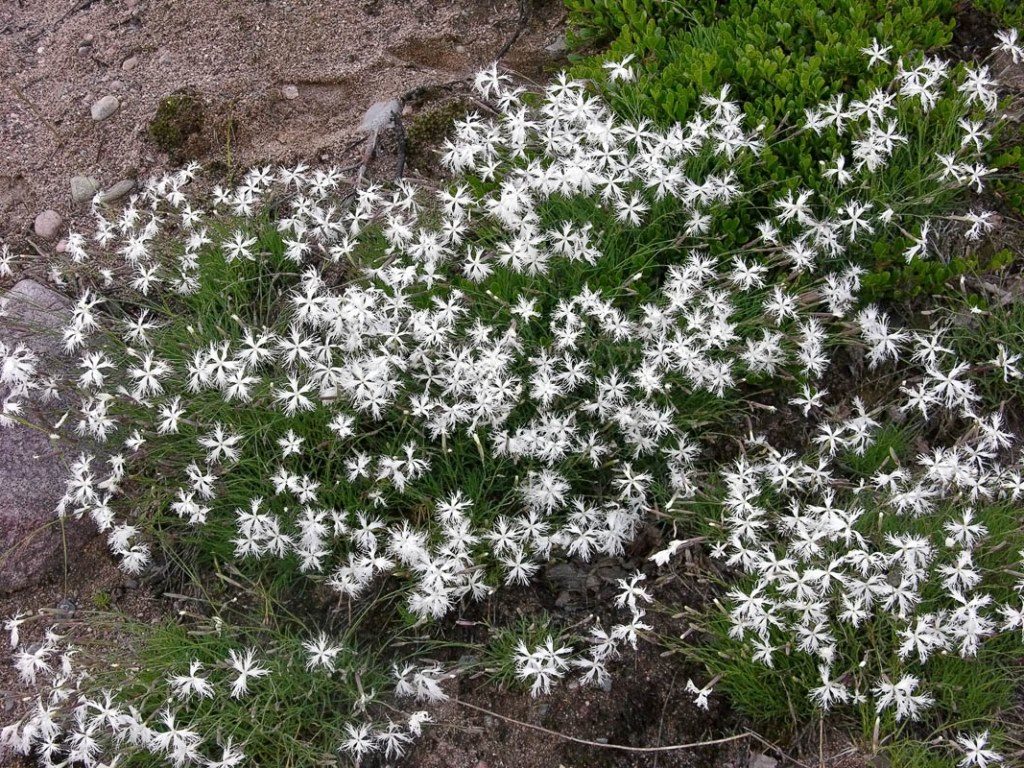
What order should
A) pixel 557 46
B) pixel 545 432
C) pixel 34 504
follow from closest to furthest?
pixel 545 432, pixel 34 504, pixel 557 46

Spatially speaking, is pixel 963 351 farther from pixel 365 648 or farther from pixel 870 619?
pixel 365 648

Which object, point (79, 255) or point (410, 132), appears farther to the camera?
point (410, 132)

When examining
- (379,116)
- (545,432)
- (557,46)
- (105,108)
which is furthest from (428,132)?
(545,432)

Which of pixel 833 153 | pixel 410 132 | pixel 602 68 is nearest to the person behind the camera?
pixel 833 153

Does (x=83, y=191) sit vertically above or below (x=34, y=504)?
above

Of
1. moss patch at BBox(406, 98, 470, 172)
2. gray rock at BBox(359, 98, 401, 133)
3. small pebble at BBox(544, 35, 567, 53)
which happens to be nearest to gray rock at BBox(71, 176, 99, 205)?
gray rock at BBox(359, 98, 401, 133)

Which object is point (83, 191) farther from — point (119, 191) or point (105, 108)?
point (105, 108)

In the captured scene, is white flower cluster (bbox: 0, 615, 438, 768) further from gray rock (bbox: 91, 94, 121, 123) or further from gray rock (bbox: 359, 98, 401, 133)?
gray rock (bbox: 91, 94, 121, 123)

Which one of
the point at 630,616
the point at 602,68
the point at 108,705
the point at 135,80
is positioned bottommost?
the point at 630,616

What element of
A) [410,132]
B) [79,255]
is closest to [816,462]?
[410,132]
